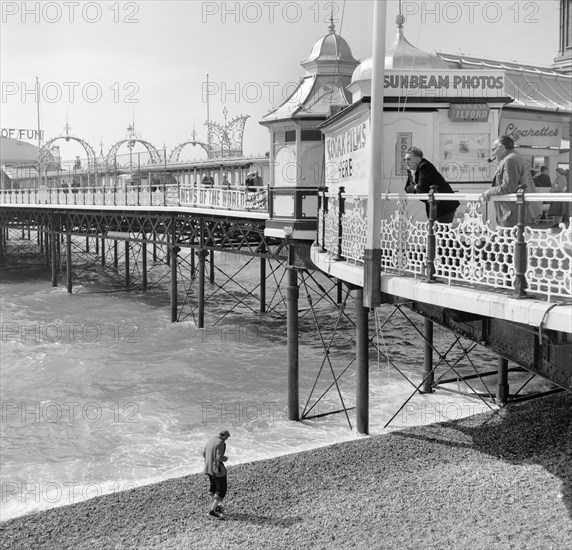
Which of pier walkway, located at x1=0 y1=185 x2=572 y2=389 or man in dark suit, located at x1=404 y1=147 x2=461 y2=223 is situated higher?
man in dark suit, located at x1=404 y1=147 x2=461 y2=223

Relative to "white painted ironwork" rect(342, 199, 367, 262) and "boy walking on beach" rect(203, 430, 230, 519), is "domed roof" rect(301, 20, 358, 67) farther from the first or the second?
"boy walking on beach" rect(203, 430, 230, 519)

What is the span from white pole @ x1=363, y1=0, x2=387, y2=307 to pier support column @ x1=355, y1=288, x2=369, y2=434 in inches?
108

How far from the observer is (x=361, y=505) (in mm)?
9602

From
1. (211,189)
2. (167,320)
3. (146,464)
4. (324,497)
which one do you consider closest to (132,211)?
(167,320)

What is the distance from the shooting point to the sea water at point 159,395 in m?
12.6

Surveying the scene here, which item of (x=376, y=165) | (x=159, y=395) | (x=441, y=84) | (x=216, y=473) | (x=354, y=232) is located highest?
(x=441, y=84)

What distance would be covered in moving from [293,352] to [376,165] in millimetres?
7549

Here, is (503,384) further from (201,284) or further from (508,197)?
(201,284)

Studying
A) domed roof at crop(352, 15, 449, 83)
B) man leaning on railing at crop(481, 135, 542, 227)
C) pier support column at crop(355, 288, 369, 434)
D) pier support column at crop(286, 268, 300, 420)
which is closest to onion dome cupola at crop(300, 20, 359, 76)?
domed roof at crop(352, 15, 449, 83)

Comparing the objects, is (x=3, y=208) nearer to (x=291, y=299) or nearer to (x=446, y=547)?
(x=291, y=299)

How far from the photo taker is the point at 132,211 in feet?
96.5

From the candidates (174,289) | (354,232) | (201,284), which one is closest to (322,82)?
(354,232)

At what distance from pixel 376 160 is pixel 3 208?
4163 cm

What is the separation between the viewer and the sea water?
12.6 metres
